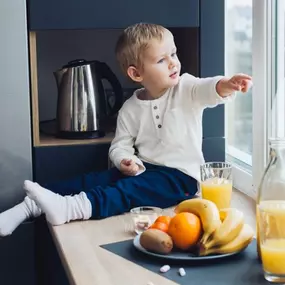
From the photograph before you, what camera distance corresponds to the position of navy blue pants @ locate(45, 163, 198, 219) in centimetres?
178

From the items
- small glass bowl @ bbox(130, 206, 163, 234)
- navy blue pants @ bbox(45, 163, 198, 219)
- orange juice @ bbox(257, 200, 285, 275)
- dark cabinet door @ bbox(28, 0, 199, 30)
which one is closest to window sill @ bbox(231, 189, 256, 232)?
navy blue pants @ bbox(45, 163, 198, 219)

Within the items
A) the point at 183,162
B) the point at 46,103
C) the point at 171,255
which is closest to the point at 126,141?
the point at 183,162

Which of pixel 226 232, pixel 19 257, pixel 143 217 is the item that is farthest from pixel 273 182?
pixel 19 257

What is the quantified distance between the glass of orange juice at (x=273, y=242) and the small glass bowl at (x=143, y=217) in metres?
0.38

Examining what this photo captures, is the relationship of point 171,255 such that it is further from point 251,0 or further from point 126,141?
point 251,0

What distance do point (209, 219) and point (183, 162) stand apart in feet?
1.63

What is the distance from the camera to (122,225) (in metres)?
1.70

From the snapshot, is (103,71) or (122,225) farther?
(103,71)

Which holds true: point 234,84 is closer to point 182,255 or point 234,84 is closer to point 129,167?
point 129,167

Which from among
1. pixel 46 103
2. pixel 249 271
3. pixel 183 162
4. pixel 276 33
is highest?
pixel 276 33

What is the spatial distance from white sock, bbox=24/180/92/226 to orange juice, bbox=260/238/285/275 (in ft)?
1.91

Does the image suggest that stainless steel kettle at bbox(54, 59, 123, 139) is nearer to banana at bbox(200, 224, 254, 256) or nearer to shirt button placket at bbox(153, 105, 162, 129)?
shirt button placket at bbox(153, 105, 162, 129)

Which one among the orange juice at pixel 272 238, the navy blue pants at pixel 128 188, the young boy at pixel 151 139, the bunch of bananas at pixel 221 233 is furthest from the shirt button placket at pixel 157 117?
the orange juice at pixel 272 238

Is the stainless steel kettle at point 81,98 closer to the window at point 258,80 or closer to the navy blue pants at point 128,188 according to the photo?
the navy blue pants at point 128,188
